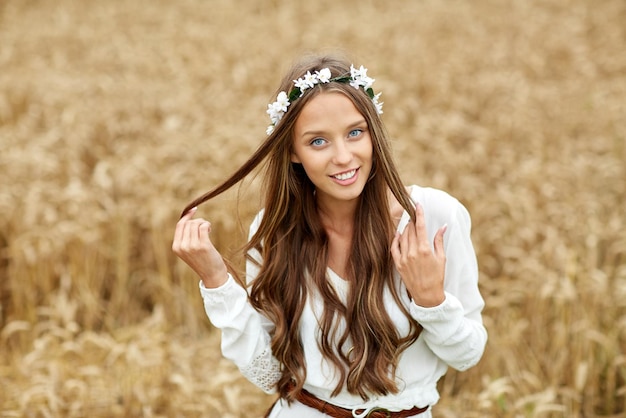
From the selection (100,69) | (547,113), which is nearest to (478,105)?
(547,113)

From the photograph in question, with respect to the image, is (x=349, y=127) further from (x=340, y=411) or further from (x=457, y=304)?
(x=340, y=411)

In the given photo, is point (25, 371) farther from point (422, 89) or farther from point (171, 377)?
point (422, 89)

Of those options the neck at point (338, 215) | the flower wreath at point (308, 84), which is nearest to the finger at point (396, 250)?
the neck at point (338, 215)

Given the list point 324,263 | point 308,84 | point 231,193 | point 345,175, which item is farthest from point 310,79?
point 231,193

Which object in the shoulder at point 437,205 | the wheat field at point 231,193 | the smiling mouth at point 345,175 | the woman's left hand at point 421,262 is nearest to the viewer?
the woman's left hand at point 421,262

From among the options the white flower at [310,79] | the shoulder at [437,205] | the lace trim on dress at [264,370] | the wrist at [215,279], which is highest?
the white flower at [310,79]

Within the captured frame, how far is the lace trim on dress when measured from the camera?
2172 millimetres

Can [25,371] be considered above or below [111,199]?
below

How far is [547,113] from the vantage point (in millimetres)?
6938

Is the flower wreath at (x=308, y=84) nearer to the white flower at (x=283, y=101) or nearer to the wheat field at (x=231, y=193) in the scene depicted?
the white flower at (x=283, y=101)

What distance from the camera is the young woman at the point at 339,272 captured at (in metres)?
2.01

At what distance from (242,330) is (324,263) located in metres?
0.30

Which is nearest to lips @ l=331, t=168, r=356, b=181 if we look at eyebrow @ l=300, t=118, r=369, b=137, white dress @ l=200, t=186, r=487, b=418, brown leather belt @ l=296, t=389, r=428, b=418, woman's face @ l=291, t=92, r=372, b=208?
woman's face @ l=291, t=92, r=372, b=208

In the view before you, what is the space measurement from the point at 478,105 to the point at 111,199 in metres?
3.74
